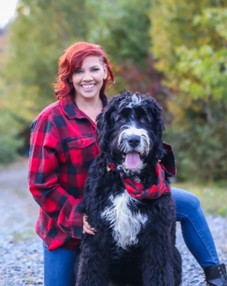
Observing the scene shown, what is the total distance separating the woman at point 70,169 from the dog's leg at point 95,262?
89 millimetres

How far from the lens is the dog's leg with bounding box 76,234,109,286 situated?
3.33 meters

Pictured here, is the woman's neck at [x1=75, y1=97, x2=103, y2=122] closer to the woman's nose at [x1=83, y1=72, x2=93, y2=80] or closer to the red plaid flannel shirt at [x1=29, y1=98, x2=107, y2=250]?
the red plaid flannel shirt at [x1=29, y1=98, x2=107, y2=250]

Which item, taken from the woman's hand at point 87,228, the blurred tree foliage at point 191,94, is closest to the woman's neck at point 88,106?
the woman's hand at point 87,228

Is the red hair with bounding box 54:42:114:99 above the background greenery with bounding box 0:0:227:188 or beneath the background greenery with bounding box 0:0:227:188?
beneath

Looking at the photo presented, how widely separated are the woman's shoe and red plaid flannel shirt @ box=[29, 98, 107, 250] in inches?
51.3

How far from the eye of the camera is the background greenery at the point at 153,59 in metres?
12.2

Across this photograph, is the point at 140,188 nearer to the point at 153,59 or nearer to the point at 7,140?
the point at 153,59

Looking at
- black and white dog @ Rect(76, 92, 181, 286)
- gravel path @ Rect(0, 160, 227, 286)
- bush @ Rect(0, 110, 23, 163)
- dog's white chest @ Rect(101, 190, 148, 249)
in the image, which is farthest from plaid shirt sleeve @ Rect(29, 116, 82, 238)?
bush @ Rect(0, 110, 23, 163)

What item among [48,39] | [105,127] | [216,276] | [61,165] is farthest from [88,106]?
[48,39]

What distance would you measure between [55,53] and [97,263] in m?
22.6

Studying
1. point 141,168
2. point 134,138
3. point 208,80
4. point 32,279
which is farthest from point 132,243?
point 208,80

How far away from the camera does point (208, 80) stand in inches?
423

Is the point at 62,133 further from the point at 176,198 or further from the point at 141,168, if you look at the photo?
the point at 176,198

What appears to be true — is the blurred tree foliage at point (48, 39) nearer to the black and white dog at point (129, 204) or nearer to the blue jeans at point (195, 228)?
the blue jeans at point (195, 228)
